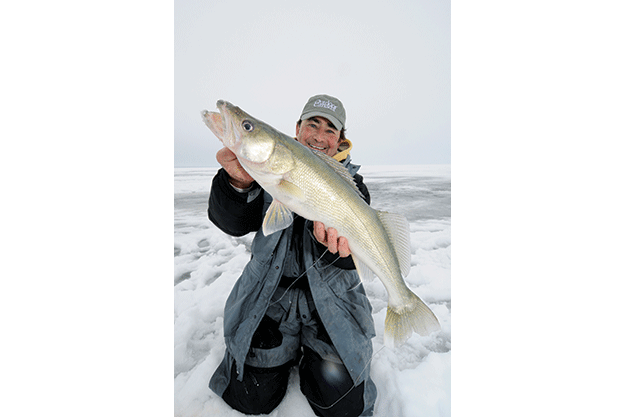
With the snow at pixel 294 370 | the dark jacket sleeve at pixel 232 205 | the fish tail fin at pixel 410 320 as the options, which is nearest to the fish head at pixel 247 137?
the dark jacket sleeve at pixel 232 205

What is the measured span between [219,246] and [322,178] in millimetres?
3176

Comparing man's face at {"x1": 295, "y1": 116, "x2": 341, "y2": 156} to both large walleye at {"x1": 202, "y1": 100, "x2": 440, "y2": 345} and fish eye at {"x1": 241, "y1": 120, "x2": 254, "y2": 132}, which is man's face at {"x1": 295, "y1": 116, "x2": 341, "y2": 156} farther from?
fish eye at {"x1": 241, "y1": 120, "x2": 254, "y2": 132}

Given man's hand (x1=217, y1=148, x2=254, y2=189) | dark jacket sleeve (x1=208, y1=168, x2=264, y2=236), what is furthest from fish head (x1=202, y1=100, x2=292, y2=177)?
dark jacket sleeve (x1=208, y1=168, x2=264, y2=236)

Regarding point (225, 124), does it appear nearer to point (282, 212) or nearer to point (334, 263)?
point (282, 212)

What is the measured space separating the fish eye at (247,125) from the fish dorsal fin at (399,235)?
846 mm

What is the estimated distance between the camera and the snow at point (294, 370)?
184cm

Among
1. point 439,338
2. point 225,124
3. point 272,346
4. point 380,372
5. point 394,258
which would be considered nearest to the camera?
point 225,124

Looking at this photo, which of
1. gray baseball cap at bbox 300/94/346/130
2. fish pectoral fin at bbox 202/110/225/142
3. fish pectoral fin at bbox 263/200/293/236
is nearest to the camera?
fish pectoral fin at bbox 202/110/225/142

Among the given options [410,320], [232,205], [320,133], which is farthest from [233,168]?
[410,320]

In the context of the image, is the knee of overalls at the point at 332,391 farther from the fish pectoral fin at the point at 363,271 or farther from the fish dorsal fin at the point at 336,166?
the fish dorsal fin at the point at 336,166

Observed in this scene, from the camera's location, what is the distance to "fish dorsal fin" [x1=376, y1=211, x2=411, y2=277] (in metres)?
1.63

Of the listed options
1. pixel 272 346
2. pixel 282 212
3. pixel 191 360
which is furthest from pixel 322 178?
pixel 191 360

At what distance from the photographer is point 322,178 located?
144 cm

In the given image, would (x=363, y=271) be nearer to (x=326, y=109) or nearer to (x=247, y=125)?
(x=247, y=125)
